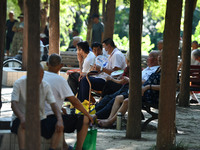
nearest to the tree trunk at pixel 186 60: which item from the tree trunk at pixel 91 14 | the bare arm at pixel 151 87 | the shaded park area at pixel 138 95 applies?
the shaded park area at pixel 138 95

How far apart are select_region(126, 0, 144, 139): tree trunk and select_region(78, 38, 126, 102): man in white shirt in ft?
9.89

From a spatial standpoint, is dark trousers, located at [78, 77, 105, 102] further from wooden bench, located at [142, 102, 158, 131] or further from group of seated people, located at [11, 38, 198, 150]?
wooden bench, located at [142, 102, 158, 131]

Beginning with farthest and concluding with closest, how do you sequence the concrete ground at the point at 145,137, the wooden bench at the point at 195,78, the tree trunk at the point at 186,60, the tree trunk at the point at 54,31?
the wooden bench at the point at 195,78, the tree trunk at the point at 186,60, the tree trunk at the point at 54,31, the concrete ground at the point at 145,137

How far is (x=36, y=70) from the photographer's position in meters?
4.92

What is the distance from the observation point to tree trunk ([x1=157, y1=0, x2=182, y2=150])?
7.42 meters

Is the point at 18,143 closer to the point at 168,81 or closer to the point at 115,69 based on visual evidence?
the point at 168,81

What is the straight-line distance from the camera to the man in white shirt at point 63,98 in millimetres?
6926

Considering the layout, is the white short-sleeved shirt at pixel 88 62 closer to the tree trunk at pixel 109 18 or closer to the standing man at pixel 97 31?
the tree trunk at pixel 109 18

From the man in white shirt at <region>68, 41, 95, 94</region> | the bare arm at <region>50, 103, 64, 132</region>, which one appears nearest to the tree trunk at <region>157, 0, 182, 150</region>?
the bare arm at <region>50, 103, 64, 132</region>

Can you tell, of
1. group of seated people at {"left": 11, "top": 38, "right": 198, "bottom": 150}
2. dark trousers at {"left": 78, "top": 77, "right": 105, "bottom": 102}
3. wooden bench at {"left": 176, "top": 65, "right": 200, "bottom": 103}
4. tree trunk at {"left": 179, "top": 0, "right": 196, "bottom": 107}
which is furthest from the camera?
wooden bench at {"left": 176, "top": 65, "right": 200, "bottom": 103}

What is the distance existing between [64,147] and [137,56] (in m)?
2.10

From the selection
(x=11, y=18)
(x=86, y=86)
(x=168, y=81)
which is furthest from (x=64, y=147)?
(x=11, y=18)

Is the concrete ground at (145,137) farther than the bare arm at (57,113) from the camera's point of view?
Yes

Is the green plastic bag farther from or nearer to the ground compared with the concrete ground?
farther from the ground
